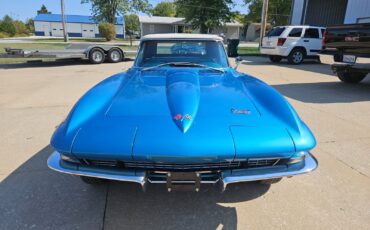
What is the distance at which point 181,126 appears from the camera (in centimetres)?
200

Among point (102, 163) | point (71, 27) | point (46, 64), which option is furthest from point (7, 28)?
point (102, 163)

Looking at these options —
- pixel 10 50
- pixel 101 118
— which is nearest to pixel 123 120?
pixel 101 118

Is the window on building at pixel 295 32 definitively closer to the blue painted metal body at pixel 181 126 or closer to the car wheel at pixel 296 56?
the car wheel at pixel 296 56

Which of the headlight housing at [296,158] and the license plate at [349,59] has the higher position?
the license plate at [349,59]

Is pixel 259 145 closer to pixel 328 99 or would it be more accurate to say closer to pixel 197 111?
pixel 197 111

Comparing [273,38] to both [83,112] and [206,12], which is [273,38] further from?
[206,12]

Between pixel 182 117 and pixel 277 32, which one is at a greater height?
Answer: pixel 277 32

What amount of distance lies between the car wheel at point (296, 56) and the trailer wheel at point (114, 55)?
27.3 feet

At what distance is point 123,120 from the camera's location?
6.86 feet

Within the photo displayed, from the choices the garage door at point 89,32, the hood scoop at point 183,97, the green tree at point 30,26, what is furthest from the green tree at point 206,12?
the green tree at point 30,26

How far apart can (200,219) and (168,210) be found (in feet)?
0.98

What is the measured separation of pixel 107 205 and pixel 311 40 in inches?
523

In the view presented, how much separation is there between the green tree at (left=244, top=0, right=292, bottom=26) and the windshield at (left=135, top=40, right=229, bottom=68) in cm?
4626

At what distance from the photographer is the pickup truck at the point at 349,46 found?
641 centimetres
